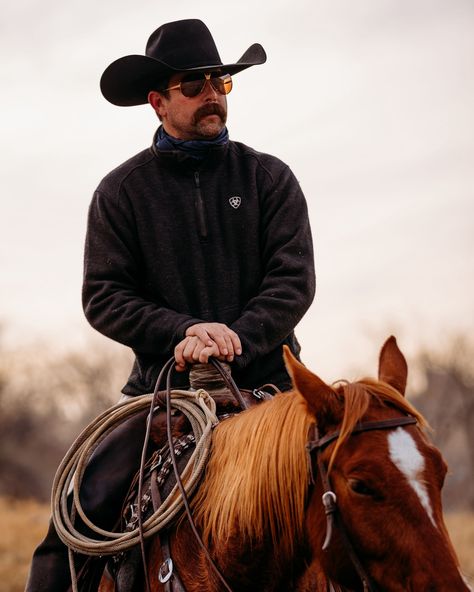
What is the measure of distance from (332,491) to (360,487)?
0.14 metres

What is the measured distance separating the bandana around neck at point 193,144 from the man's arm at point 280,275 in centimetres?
39

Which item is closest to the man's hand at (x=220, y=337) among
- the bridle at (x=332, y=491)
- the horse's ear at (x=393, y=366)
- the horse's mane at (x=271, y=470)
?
the horse's mane at (x=271, y=470)

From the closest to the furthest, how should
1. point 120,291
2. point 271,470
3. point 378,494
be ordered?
1. point 378,494
2. point 271,470
3. point 120,291

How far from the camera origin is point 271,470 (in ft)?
12.3

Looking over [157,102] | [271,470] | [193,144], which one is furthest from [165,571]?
[157,102]

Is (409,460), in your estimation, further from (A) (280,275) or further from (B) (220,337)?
(A) (280,275)

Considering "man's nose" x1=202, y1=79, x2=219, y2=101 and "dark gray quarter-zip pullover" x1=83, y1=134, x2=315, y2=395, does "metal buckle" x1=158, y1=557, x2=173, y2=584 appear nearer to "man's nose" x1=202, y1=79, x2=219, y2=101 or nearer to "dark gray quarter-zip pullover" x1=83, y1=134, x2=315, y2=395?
"dark gray quarter-zip pullover" x1=83, y1=134, x2=315, y2=395

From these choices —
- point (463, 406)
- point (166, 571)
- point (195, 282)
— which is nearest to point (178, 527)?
point (166, 571)

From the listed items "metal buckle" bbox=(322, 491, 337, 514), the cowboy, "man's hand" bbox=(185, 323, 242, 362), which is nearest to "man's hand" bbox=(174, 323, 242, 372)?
"man's hand" bbox=(185, 323, 242, 362)

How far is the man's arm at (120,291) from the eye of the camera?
4.93m

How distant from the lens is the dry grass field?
1411cm

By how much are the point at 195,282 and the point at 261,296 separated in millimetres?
384

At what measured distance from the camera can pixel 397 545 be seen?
3.26m

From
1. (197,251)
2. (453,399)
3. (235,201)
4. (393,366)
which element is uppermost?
(235,201)
